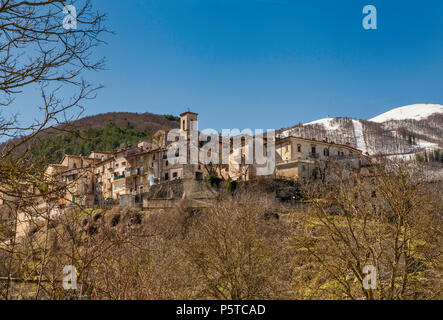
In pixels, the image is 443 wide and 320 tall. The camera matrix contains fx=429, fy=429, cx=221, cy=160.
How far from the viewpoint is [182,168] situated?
192 feet

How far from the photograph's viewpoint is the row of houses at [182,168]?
5347 cm

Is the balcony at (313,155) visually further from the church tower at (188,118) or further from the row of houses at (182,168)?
the church tower at (188,118)

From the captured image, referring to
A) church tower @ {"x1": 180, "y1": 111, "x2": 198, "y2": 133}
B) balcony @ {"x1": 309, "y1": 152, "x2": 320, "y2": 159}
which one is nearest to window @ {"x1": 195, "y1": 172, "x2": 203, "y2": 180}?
church tower @ {"x1": 180, "y1": 111, "x2": 198, "y2": 133}

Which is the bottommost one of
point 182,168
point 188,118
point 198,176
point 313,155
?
point 198,176

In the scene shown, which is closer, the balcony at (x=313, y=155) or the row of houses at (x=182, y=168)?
the row of houses at (x=182, y=168)

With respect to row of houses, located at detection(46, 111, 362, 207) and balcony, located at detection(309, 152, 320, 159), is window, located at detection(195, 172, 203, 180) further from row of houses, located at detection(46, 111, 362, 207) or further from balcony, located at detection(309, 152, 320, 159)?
balcony, located at detection(309, 152, 320, 159)

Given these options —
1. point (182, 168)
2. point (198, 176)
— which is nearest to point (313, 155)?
point (198, 176)

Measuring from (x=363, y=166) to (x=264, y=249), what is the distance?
1386 inches

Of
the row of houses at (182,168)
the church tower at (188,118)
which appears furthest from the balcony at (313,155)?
the church tower at (188,118)

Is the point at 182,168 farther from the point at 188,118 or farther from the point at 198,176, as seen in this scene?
the point at 188,118

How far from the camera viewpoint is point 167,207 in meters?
50.5

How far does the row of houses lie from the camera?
5347cm
